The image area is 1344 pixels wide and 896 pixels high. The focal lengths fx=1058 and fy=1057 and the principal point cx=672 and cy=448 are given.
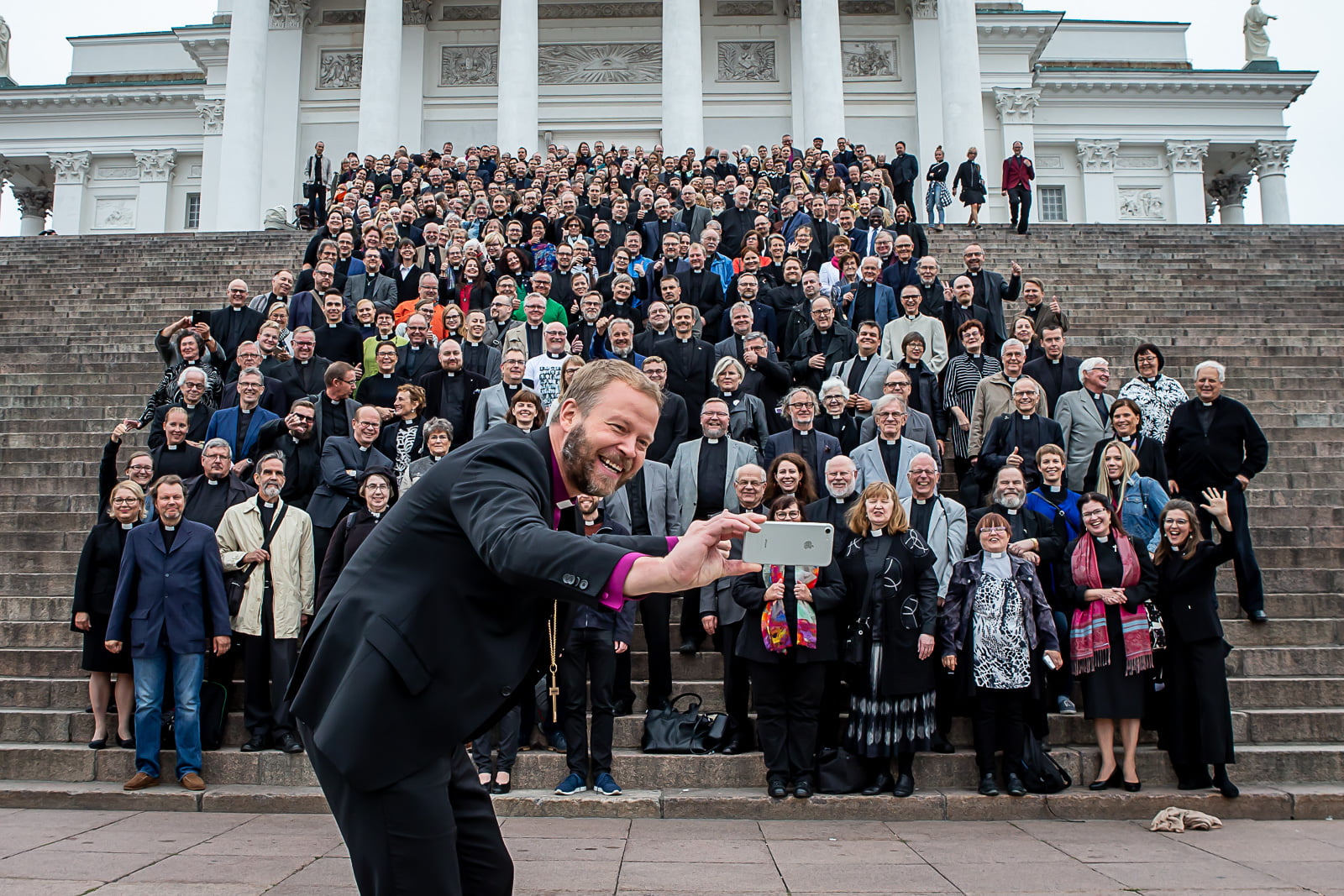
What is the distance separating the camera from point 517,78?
28984 millimetres

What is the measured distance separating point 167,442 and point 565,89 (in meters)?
28.1

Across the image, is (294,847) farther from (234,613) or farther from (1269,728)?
(1269,728)

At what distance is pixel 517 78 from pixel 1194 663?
2602 cm

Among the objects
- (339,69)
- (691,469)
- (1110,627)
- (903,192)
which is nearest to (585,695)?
(691,469)

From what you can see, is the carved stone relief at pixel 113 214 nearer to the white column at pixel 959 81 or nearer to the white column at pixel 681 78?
the white column at pixel 681 78

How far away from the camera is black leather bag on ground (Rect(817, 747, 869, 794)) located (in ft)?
22.6

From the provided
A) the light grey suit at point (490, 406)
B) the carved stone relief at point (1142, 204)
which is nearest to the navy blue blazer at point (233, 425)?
the light grey suit at point (490, 406)

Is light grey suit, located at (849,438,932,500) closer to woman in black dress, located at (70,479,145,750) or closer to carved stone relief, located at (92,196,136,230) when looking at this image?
woman in black dress, located at (70,479,145,750)

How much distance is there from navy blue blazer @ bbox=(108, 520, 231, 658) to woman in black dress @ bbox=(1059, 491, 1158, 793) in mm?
5882

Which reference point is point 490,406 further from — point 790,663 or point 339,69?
point 339,69

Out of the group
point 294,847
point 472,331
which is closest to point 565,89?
point 472,331

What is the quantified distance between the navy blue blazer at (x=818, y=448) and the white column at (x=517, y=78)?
21.5 meters

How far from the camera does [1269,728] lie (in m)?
7.46

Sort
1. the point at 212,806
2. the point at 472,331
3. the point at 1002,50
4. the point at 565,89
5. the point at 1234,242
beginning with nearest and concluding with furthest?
the point at 212,806, the point at 472,331, the point at 1234,242, the point at 565,89, the point at 1002,50
